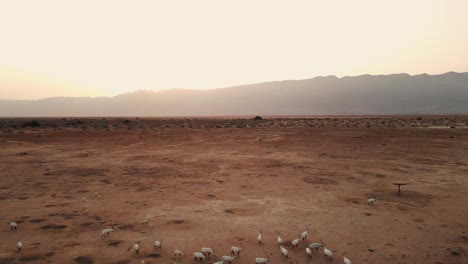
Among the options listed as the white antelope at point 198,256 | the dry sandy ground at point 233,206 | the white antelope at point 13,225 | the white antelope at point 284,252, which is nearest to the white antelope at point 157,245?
the dry sandy ground at point 233,206

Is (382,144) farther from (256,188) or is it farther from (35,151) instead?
(35,151)

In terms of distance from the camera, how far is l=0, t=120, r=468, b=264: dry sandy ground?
7.75 metres

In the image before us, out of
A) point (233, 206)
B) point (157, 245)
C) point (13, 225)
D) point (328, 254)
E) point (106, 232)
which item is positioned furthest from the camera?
point (233, 206)

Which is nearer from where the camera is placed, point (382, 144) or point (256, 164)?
point (256, 164)

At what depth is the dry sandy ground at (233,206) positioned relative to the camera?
25.4 feet

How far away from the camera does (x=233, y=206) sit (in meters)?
11.0

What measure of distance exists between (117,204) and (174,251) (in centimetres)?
453

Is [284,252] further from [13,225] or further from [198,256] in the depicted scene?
[13,225]

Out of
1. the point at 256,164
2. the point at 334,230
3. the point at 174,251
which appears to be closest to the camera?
the point at 174,251

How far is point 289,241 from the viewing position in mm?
8211

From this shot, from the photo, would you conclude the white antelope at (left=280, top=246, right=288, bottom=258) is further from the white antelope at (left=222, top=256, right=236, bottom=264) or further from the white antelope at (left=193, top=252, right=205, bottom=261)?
the white antelope at (left=193, top=252, right=205, bottom=261)

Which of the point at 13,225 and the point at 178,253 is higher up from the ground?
the point at 13,225

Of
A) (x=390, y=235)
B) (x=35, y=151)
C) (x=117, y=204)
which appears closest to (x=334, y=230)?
(x=390, y=235)

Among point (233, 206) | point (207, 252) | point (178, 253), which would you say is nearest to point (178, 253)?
point (178, 253)
